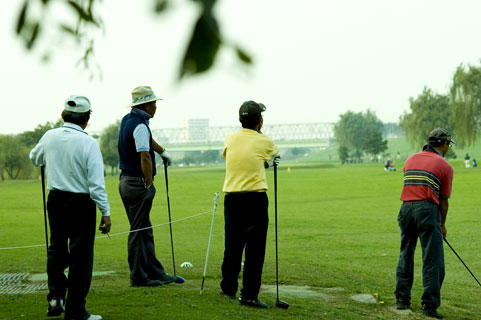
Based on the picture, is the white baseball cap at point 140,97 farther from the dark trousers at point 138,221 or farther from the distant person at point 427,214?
the distant person at point 427,214

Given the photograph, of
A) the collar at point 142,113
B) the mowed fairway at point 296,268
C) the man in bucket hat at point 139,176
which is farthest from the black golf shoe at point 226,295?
the collar at point 142,113

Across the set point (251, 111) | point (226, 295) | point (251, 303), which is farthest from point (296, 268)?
point (251, 111)

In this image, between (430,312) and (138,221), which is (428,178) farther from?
(138,221)

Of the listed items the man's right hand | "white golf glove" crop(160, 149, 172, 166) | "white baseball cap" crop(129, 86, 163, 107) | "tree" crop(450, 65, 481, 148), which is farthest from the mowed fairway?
"tree" crop(450, 65, 481, 148)

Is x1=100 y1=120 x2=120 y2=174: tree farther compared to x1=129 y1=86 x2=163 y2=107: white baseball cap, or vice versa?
x1=100 y1=120 x2=120 y2=174: tree

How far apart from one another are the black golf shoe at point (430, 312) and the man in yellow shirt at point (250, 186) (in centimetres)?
193

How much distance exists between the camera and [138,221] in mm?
7941

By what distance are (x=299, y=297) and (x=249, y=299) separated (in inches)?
48.2

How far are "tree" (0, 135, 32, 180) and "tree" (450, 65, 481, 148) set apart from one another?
46483mm

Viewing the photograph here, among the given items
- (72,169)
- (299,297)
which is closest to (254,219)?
(299,297)

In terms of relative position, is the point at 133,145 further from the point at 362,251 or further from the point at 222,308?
A: the point at 362,251

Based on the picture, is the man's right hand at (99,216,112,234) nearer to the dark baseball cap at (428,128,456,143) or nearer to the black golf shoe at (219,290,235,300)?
the black golf shoe at (219,290,235,300)

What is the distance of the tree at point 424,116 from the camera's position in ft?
260

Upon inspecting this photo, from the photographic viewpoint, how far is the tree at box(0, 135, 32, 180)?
78.2 meters
